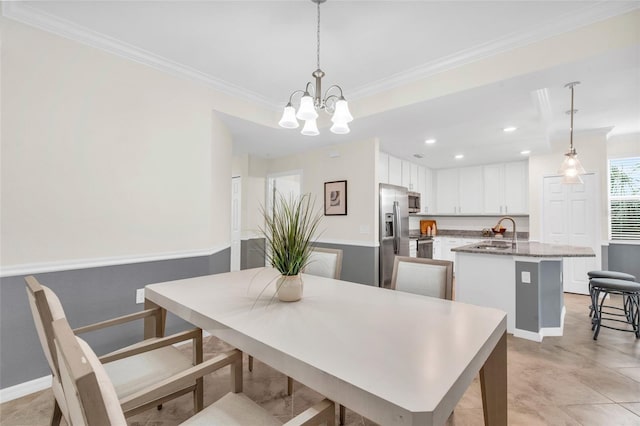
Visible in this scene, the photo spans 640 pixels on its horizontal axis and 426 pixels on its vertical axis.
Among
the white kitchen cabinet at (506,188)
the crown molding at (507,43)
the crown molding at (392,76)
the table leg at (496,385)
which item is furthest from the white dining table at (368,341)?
the white kitchen cabinet at (506,188)

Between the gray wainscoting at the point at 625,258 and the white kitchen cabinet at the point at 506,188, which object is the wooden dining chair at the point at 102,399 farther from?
the white kitchen cabinet at the point at 506,188

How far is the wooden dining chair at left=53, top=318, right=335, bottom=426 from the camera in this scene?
1.80ft

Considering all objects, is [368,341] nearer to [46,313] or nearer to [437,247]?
[46,313]

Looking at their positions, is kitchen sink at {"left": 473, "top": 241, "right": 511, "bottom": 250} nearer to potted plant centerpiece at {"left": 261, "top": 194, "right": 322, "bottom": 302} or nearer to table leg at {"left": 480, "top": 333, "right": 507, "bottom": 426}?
table leg at {"left": 480, "top": 333, "right": 507, "bottom": 426}

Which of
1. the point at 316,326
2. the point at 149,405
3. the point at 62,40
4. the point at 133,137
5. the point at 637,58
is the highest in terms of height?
the point at 62,40

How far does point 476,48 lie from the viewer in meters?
2.28

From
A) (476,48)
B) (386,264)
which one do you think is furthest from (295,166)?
(476,48)

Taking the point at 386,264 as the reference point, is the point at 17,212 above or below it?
above

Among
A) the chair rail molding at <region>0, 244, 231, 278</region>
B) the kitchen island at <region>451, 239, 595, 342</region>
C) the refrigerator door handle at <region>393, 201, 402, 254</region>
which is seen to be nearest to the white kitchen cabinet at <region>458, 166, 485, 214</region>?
the refrigerator door handle at <region>393, 201, 402, 254</region>

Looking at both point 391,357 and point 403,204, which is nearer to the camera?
point 391,357

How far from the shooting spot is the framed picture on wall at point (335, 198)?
163 inches

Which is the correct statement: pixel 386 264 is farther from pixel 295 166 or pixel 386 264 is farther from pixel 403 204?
pixel 295 166

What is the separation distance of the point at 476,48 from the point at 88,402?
2.94 m

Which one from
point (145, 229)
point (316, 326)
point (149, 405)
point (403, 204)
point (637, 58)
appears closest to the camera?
point (149, 405)
